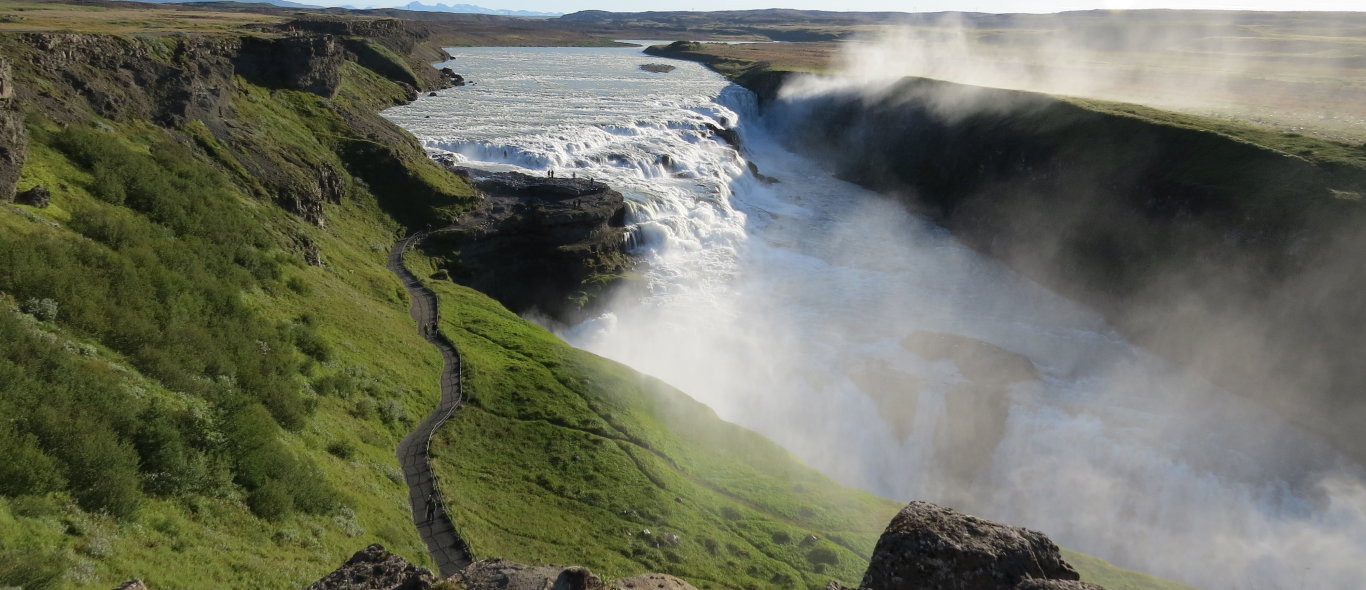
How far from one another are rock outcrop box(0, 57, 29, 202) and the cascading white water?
31.7 meters

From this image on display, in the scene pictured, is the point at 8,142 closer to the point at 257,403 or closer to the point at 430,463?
the point at 257,403

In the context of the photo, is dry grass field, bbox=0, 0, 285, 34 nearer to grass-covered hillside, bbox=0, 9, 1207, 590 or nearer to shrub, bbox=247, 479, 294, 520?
grass-covered hillside, bbox=0, 9, 1207, 590

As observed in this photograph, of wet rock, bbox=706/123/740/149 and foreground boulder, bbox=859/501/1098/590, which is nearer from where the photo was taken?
foreground boulder, bbox=859/501/1098/590

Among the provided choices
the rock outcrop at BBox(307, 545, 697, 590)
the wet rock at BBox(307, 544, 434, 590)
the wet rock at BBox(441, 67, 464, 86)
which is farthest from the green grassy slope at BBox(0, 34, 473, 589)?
the wet rock at BBox(441, 67, 464, 86)

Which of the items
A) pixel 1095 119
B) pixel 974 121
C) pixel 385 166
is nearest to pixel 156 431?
pixel 385 166

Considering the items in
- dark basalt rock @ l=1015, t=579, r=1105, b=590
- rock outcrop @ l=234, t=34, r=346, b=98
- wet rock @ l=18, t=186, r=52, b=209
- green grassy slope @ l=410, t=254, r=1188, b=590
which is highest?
rock outcrop @ l=234, t=34, r=346, b=98

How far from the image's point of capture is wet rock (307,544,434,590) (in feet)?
A: 32.2

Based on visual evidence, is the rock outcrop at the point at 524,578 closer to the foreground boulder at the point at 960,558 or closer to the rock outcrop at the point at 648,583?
the rock outcrop at the point at 648,583

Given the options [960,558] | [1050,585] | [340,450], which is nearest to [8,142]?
[340,450]

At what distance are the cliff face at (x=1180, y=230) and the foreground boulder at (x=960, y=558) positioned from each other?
45.3 m

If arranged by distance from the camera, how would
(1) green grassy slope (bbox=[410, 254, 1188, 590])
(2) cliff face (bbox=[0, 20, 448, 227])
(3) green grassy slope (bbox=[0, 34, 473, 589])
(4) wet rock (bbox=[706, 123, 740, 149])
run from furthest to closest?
(4) wet rock (bbox=[706, 123, 740, 149]) → (2) cliff face (bbox=[0, 20, 448, 227]) → (1) green grassy slope (bbox=[410, 254, 1188, 590]) → (3) green grassy slope (bbox=[0, 34, 473, 589])

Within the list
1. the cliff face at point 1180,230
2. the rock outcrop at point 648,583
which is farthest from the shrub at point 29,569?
the cliff face at point 1180,230

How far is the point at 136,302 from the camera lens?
2117 cm

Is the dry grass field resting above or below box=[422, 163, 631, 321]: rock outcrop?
above
